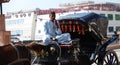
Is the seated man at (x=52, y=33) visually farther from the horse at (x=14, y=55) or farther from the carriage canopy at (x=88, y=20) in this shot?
the horse at (x=14, y=55)

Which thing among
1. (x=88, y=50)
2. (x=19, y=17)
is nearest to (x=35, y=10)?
(x=19, y=17)

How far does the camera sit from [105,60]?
1012 cm

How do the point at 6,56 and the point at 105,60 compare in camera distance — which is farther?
the point at 105,60

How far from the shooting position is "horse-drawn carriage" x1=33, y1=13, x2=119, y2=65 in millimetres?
9000

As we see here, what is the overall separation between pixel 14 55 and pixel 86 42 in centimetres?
395

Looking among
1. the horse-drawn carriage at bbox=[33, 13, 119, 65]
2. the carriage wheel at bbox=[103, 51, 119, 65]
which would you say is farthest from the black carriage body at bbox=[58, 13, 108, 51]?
the carriage wheel at bbox=[103, 51, 119, 65]

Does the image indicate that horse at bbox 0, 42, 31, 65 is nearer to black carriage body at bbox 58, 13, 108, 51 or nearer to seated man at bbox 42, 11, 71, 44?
seated man at bbox 42, 11, 71, 44

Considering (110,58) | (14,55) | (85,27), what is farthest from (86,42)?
(14,55)

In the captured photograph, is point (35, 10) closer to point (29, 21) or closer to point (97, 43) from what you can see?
point (29, 21)

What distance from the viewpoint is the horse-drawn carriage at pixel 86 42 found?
29.5 feet

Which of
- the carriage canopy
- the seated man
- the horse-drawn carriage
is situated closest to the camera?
the seated man

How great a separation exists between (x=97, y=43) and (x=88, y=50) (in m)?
0.31

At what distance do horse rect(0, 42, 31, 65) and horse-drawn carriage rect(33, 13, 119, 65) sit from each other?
6.42 feet

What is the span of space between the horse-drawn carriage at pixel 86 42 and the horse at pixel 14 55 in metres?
1.96
